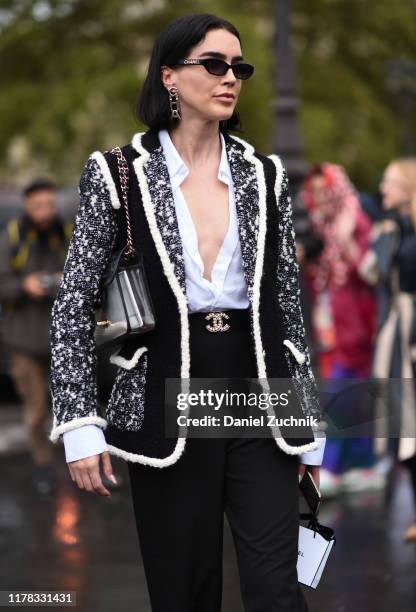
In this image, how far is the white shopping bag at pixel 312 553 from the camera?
3.39 m

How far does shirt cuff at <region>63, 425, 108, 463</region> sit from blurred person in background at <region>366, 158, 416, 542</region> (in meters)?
3.00

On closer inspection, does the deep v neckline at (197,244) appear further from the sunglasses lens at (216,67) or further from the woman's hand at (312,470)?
the woman's hand at (312,470)

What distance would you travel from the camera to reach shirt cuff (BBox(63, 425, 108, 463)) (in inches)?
126

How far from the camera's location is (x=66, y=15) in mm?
21719

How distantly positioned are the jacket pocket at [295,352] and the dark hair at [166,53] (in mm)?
670

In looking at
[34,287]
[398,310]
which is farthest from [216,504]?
[34,287]

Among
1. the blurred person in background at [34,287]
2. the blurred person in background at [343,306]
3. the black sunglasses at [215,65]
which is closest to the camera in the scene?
the black sunglasses at [215,65]

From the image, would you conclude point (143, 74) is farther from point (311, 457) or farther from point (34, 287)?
point (311, 457)

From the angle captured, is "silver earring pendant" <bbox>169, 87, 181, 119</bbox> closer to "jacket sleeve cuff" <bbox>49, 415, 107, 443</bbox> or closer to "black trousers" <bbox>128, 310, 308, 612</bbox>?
"black trousers" <bbox>128, 310, 308, 612</bbox>

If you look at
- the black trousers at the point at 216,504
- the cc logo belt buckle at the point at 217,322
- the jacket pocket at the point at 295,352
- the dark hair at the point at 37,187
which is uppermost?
the dark hair at the point at 37,187

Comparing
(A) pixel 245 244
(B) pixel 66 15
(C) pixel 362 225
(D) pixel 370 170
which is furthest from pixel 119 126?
(A) pixel 245 244

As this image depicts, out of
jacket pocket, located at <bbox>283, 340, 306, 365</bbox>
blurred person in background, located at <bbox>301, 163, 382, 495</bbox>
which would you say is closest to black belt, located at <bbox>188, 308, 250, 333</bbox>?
jacket pocket, located at <bbox>283, 340, 306, 365</bbox>

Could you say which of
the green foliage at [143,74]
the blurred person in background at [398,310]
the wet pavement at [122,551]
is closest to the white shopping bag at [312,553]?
the wet pavement at [122,551]

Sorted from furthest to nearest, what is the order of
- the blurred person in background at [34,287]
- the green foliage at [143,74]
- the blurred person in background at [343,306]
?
the green foliage at [143,74] < the blurred person in background at [34,287] < the blurred person in background at [343,306]
